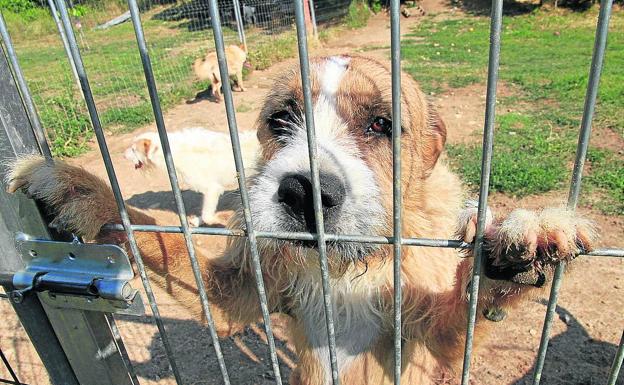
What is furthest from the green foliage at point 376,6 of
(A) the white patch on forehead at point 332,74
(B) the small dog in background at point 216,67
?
(A) the white patch on forehead at point 332,74

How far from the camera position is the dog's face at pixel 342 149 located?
61.6 inches

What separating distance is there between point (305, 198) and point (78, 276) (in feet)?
2.34

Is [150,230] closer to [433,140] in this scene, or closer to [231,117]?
[231,117]

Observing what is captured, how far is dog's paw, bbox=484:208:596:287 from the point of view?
1088 mm

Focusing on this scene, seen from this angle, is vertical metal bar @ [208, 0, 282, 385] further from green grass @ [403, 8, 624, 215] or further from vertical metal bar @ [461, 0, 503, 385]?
green grass @ [403, 8, 624, 215]

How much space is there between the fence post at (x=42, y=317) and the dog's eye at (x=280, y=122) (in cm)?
117

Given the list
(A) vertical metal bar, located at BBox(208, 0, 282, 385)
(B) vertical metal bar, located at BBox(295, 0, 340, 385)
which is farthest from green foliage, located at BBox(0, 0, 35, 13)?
(B) vertical metal bar, located at BBox(295, 0, 340, 385)

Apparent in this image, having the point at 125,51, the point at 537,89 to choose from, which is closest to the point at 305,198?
the point at 537,89

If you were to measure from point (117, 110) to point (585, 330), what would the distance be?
8918 mm

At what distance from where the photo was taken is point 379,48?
47.4ft

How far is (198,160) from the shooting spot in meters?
5.79

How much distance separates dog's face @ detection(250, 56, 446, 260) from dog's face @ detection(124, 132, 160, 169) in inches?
136

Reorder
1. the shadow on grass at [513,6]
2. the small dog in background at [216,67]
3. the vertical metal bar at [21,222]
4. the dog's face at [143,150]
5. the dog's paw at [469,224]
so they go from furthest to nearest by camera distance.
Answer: the shadow on grass at [513,6]
the small dog in background at [216,67]
the dog's face at [143,150]
the vertical metal bar at [21,222]
the dog's paw at [469,224]

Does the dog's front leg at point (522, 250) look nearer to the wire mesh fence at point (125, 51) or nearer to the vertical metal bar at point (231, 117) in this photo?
the vertical metal bar at point (231, 117)
